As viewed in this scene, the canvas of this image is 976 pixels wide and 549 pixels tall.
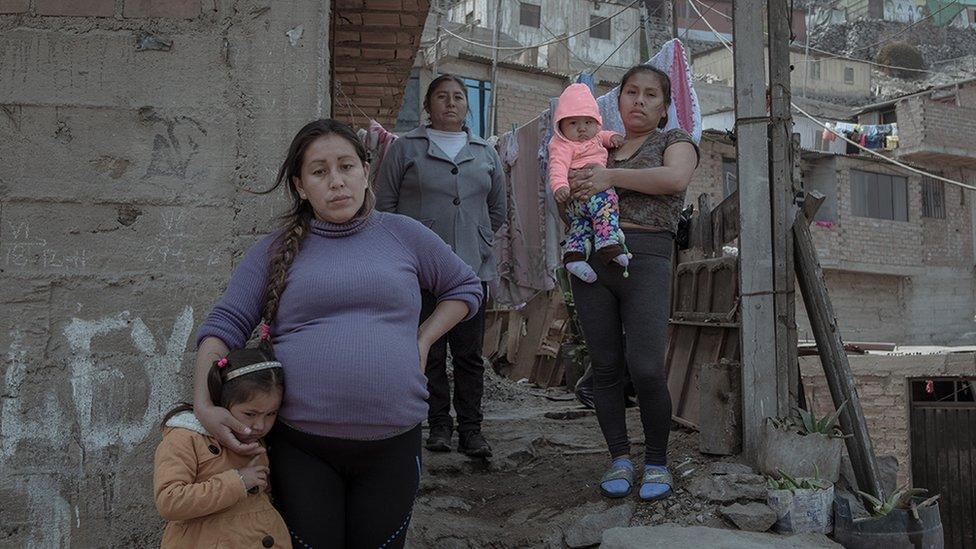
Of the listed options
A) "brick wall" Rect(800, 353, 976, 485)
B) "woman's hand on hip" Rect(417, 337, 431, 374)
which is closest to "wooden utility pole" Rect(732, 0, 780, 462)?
"woman's hand on hip" Rect(417, 337, 431, 374)

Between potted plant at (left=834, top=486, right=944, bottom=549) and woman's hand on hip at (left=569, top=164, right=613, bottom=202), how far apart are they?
1.50 meters

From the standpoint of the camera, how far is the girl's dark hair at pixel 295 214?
209cm

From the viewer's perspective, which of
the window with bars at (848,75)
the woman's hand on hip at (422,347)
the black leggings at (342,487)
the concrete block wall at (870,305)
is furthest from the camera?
the window with bars at (848,75)

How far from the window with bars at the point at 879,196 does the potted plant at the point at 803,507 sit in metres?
20.3

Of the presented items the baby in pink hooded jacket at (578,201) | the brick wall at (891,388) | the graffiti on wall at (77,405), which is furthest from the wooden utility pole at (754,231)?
the brick wall at (891,388)

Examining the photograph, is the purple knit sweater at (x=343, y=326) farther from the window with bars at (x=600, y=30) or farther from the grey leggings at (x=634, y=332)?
the window with bars at (x=600, y=30)

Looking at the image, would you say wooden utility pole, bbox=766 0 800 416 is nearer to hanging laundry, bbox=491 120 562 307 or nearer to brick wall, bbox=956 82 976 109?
hanging laundry, bbox=491 120 562 307

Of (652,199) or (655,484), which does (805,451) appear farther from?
(652,199)

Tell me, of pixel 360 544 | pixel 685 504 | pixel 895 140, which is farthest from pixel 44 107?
pixel 895 140

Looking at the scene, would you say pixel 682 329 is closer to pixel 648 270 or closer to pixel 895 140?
pixel 648 270

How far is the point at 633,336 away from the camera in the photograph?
3.14m

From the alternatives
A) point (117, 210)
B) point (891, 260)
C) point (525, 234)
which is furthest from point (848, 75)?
point (117, 210)

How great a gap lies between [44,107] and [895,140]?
22909 millimetres

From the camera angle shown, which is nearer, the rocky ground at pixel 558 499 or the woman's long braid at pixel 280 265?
the woman's long braid at pixel 280 265
